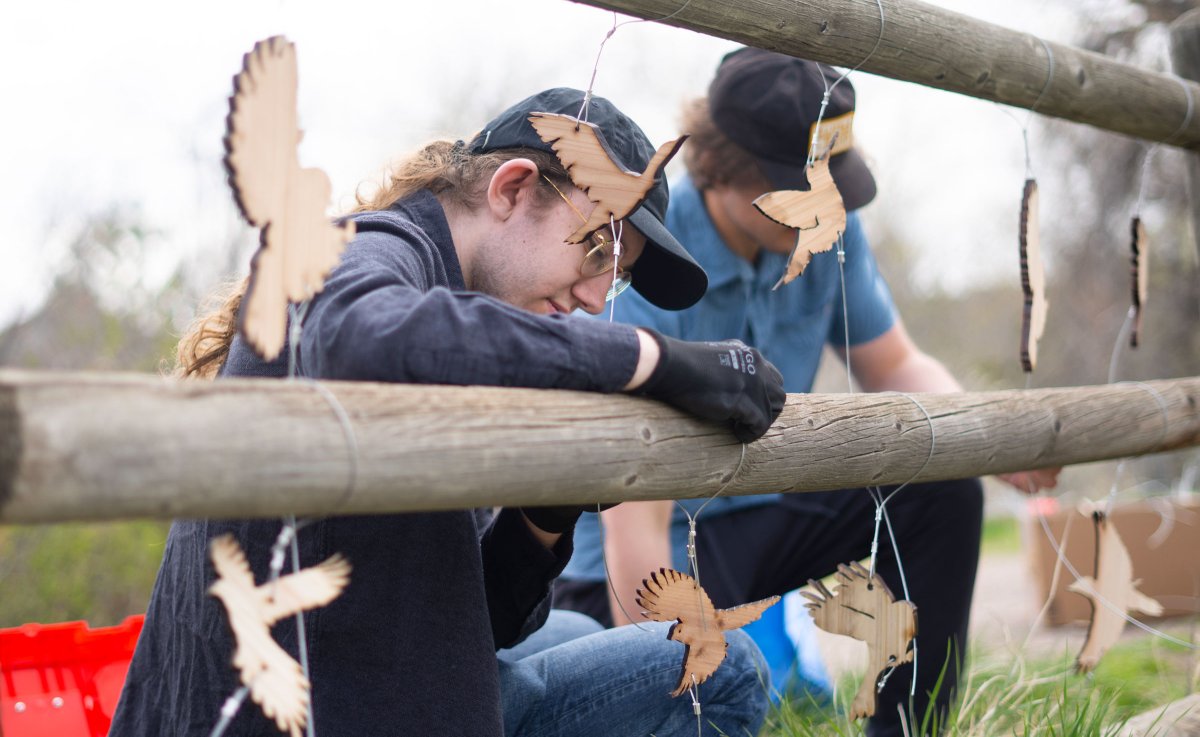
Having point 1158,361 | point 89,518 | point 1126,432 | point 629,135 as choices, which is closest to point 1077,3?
point 1158,361

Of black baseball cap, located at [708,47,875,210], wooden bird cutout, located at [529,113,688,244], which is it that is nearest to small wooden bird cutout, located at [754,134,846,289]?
wooden bird cutout, located at [529,113,688,244]

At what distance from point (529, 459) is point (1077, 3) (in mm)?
5262

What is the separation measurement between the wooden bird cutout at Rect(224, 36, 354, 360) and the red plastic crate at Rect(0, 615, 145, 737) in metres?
0.80

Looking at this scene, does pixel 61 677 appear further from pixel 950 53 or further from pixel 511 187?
pixel 950 53

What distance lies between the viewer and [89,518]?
0.70 metres

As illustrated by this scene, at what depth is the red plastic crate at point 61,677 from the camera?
1.46 meters

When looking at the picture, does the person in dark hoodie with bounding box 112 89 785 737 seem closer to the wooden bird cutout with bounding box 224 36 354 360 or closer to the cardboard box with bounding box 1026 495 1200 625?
the wooden bird cutout with bounding box 224 36 354 360

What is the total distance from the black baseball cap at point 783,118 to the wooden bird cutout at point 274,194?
1.12m

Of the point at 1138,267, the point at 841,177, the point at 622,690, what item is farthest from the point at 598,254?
the point at 1138,267

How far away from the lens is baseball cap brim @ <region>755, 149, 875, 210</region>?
186 cm

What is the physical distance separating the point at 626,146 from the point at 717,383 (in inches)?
16.1

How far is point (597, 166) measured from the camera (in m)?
1.14

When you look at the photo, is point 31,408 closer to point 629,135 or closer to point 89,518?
point 89,518

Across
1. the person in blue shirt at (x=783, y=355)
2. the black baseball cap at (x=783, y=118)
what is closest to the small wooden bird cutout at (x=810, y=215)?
the person in blue shirt at (x=783, y=355)
